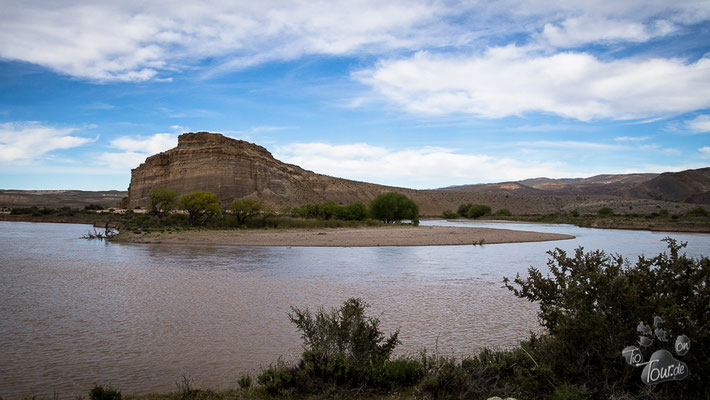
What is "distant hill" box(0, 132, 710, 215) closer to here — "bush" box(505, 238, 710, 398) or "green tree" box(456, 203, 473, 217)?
"green tree" box(456, 203, 473, 217)

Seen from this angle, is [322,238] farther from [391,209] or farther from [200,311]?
[391,209]

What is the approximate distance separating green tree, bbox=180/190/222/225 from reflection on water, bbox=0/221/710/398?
23.0m

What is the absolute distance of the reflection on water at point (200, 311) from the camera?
7.46m

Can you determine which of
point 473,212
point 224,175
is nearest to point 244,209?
point 224,175

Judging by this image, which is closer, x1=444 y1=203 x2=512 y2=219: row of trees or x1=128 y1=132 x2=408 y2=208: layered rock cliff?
x1=128 y1=132 x2=408 y2=208: layered rock cliff

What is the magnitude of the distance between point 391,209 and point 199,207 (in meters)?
25.3

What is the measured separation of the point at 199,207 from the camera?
46.1 meters

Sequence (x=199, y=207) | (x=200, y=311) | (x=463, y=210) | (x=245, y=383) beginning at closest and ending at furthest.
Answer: (x=245, y=383)
(x=200, y=311)
(x=199, y=207)
(x=463, y=210)

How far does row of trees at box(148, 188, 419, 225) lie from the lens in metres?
46.9

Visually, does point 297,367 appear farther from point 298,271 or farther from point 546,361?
point 298,271

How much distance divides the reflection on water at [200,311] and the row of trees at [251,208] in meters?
23.5

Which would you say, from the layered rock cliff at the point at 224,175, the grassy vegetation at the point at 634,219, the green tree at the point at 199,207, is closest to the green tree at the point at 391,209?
the green tree at the point at 199,207

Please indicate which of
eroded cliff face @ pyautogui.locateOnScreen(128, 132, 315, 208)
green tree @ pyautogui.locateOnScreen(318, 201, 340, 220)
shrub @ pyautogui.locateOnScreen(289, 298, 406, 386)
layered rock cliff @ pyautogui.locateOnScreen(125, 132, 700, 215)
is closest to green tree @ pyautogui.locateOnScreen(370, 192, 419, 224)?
green tree @ pyautogui.locateOnScreen(318, 201, 340, 220)

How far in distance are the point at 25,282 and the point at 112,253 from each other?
11371 mm
